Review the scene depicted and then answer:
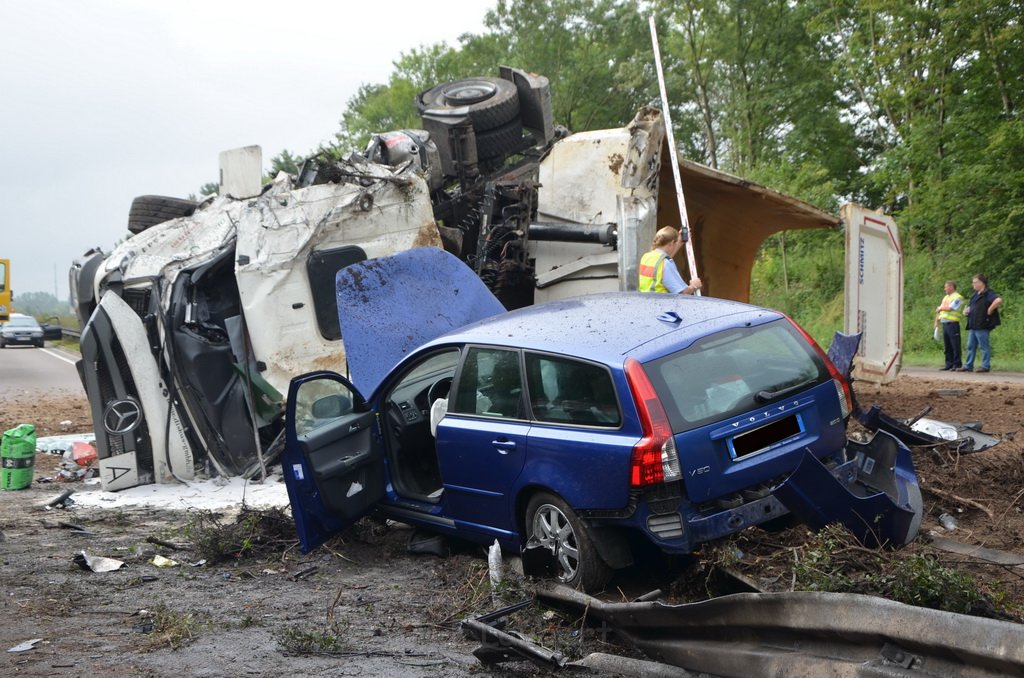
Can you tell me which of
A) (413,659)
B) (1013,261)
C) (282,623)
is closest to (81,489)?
(282,623)

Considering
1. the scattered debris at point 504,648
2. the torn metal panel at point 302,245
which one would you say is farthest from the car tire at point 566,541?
the torn metal panel at point 302,245

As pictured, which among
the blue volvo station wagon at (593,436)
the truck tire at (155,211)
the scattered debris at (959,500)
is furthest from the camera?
the truck tire at (155,211)

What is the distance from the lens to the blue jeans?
610 inches

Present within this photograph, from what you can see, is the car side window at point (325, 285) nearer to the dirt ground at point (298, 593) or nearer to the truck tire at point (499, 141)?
the dirt ground at point (298, 593)

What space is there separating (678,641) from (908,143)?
65.3ft

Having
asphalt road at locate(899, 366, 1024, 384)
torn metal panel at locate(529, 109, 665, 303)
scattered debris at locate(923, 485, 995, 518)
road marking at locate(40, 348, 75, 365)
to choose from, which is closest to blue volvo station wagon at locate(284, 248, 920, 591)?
scattered debris at locate(923, 485, 995, 518)

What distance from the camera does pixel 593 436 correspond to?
4.86m

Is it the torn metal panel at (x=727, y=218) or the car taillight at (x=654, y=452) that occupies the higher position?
the torn metal panel at (x=727, y=218)

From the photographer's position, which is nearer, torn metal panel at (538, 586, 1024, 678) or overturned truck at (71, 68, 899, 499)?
torn metal panel at (538, 586, 1024, 678)

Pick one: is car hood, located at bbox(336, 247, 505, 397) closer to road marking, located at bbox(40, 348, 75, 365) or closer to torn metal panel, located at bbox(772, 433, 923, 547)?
torn metal panel, located at bbox(772, 433, 923, 547)

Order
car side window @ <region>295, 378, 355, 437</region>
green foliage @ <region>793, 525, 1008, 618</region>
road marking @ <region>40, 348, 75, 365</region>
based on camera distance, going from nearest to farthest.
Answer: green foliage @ <region>793, 525, 1008, 618</region> → car side window @ <region>295, 378, 355, 437</region> → road marking @ <region>40, 348, 75, 365</region>

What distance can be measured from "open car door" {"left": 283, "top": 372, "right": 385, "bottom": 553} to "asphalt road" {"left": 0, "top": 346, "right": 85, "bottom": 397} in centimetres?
1409

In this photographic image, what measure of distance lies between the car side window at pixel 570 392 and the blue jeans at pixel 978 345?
40.2 ft

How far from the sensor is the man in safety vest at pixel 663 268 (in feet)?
26.8
